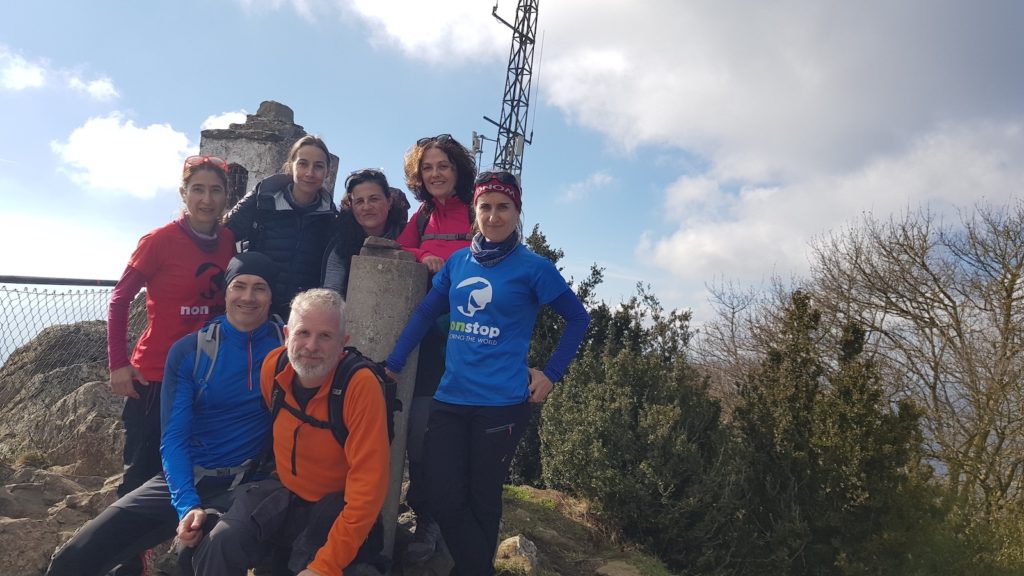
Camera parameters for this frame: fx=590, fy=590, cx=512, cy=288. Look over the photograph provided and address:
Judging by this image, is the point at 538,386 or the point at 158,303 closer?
the point at 538,386

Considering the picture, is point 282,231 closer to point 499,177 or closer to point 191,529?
point 499,177

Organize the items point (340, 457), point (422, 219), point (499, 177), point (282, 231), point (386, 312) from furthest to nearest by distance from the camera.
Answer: point (422, 219), point (282, 231), point (386, 312), point (499, 177), point (340, 457)

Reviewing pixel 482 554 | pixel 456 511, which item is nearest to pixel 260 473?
pixel 456 511

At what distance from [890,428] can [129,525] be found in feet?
22.2

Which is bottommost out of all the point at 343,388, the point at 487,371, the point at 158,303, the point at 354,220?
the point at 343,388

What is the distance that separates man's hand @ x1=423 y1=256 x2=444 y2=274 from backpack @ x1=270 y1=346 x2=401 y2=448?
2.42ft

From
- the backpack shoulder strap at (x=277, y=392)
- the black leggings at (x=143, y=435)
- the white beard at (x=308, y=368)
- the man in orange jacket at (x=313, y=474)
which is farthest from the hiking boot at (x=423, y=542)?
the black leggings at (x=143, y=435)

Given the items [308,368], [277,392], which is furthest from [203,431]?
[308,368]

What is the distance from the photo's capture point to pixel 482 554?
8.66 feet

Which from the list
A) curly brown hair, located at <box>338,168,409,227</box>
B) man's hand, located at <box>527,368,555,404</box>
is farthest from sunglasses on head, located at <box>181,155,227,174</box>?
man's hand, located at <box>527,368,555,404</box>

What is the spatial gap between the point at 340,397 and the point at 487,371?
0.66 m

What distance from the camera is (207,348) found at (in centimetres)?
265

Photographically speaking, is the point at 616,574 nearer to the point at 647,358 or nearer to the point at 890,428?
the point at 647,358

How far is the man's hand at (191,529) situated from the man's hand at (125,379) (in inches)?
37.8
